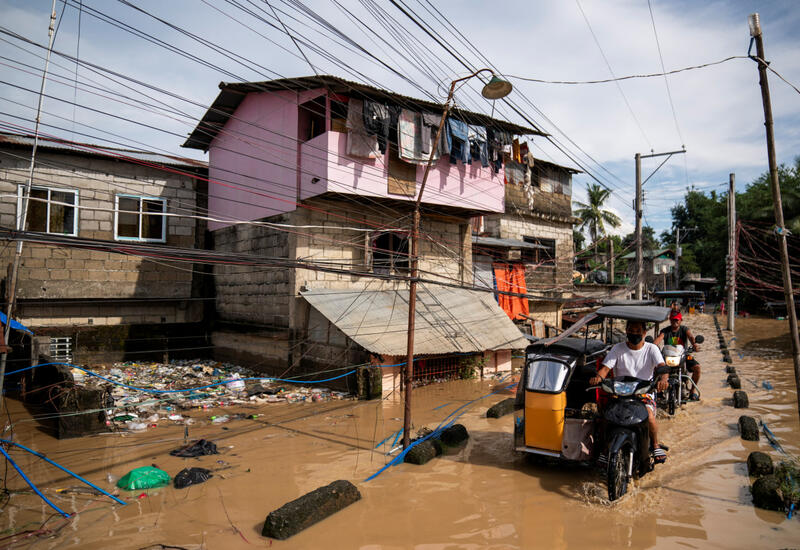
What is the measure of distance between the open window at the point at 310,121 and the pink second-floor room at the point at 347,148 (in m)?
0.03

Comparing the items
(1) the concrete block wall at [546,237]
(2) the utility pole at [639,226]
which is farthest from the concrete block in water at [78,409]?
(1) the concrete block wall at [546,237]

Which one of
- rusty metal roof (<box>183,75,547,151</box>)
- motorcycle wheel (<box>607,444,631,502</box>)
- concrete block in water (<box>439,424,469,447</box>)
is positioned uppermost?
rusty metal roof (<box>183,75,547,151</box>)

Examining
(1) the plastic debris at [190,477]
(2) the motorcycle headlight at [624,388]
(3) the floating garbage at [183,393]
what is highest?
(2) the motorcycle headlight at [624,388]

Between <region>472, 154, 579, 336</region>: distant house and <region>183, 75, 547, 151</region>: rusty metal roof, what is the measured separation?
4.45 m

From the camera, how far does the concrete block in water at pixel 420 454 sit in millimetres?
7034

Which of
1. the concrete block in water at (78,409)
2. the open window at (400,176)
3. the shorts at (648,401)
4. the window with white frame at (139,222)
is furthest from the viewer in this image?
the window with white frame at (139,222)

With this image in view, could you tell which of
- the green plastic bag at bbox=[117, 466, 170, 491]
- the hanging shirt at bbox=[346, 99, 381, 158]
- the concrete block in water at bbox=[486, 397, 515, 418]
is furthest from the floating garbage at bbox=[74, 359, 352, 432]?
the hanging shirt at bbox=[346, 99, 381, 158]

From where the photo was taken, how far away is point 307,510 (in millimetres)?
5137

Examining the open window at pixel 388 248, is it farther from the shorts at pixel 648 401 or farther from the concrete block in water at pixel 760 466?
the concrete block in water at pixel 760 466

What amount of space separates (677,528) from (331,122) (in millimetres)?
11731

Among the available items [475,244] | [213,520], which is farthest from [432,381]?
[213,520]

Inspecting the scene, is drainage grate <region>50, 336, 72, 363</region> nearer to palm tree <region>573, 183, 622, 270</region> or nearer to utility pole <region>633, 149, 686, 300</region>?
utility pole <region>633, 149, 686, 300</region>

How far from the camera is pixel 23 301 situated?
1442 cm

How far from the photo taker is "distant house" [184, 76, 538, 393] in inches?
502
